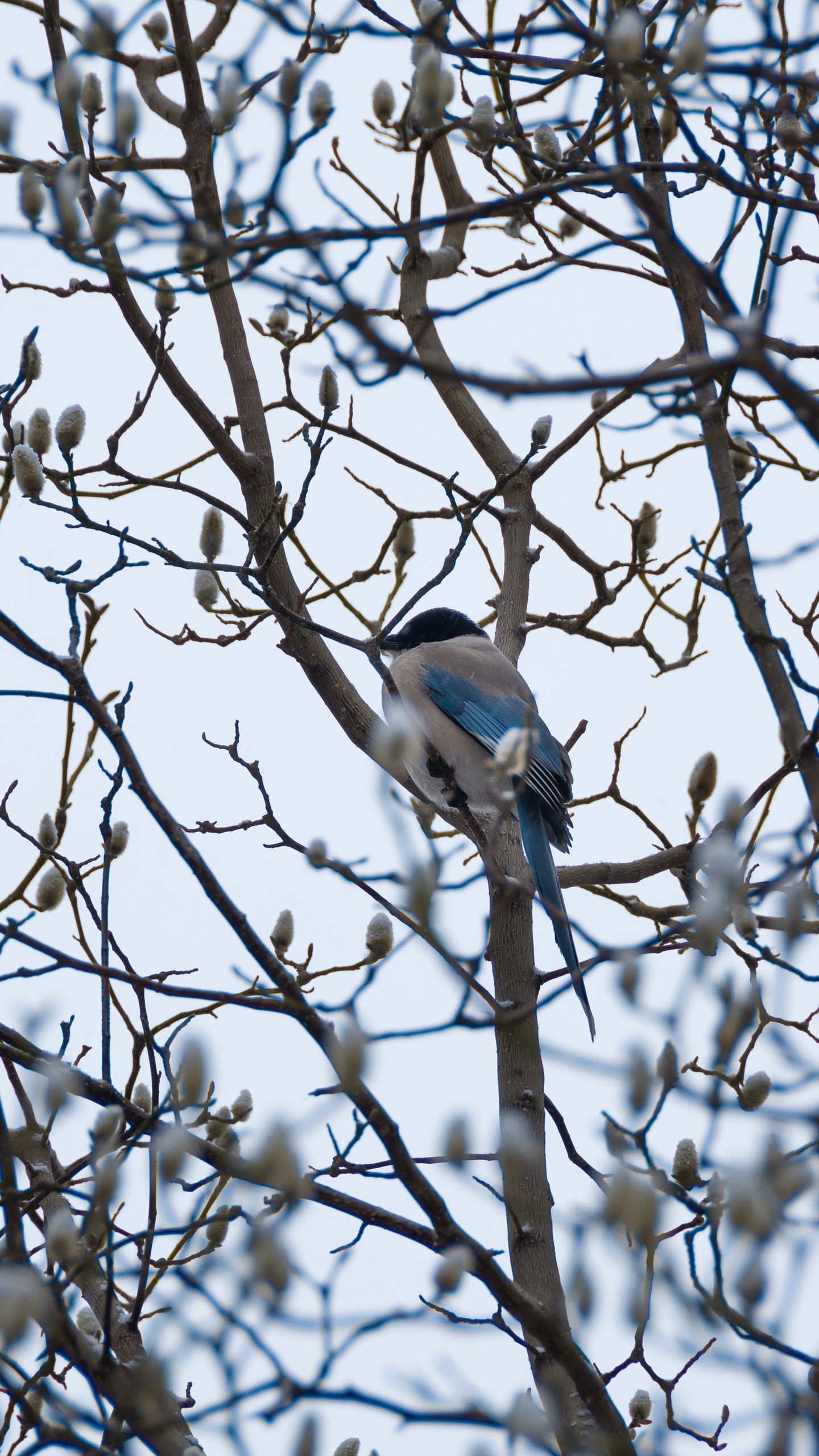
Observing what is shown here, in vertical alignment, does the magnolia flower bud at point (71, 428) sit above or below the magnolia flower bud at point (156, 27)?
below

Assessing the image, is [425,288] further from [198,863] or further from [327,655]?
[198,863]

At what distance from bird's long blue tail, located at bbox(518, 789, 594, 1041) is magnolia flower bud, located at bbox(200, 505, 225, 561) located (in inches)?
44.4

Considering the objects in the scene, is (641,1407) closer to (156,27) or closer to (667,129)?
(667,129)

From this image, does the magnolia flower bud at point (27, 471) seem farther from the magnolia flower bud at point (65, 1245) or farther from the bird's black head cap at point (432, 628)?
the bird's black head cap at point (432, 628)

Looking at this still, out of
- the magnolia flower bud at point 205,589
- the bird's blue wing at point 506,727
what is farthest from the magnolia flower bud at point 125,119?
the bird's blue wing at point 506,727

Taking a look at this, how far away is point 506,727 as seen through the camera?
4816 millimetres

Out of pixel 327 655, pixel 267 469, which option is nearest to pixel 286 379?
pixel 267 469

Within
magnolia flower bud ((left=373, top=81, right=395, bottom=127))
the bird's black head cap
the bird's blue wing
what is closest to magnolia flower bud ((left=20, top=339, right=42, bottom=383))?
magnolia flower bud ((left=373, top=81, right=395, bottom=127))

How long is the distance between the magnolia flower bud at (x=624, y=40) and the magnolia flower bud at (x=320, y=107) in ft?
2.32

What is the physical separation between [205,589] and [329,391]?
613 mm

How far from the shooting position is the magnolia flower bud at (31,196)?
7.84 feet

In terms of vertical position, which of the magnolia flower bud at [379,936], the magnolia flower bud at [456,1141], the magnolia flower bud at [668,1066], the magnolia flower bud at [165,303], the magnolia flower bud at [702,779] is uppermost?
the magnolia flower bud at [165,303]

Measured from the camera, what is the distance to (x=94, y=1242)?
211cm

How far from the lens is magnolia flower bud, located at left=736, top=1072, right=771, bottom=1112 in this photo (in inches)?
91.4
